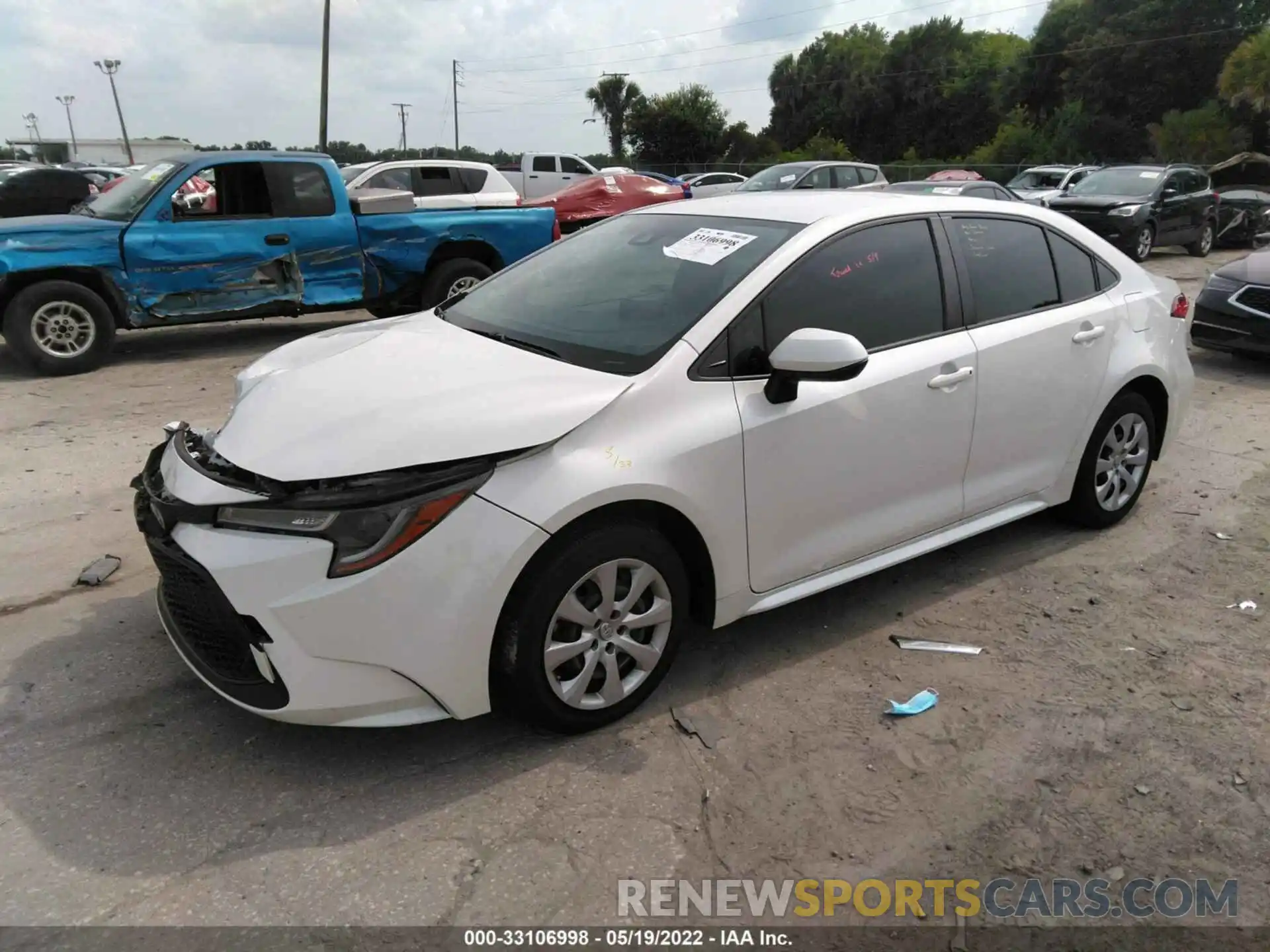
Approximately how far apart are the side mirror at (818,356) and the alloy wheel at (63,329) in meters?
6.95

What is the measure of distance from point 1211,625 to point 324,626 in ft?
11.4

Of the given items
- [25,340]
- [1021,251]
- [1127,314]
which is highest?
[1021,251]

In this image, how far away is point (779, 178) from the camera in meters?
16.1

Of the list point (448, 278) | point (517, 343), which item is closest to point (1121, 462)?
point (517, 343)

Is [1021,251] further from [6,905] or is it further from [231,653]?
[6,905]

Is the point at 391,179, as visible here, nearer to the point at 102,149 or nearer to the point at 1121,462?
the point at 1121,462

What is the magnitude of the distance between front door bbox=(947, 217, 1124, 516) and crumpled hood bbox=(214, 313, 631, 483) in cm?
174

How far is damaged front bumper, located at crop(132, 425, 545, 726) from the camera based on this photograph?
2.54 m

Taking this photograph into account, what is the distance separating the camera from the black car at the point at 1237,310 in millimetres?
8023

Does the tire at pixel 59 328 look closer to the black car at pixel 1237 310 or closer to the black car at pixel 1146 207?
the black car at pixel 1237 310

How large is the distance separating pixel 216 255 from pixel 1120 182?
1519 cm

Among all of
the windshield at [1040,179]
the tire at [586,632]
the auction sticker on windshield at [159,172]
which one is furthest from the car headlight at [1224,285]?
the windshield at [1040,179]

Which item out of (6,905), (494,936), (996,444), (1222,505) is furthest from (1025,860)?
(1222,505)

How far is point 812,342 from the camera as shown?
119 inches
